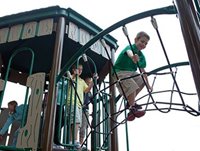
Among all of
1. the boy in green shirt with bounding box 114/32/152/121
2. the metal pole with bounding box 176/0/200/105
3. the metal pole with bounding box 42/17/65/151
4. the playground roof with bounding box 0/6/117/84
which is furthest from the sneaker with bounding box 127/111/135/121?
the playground roof with bounding box 0/6/117/84

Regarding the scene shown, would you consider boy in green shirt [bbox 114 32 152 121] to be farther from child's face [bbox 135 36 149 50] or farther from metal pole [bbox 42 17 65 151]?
metal pole [bbox 42 17 65 151]

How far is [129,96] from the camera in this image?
7.95 ft

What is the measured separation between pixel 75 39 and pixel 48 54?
934 mm

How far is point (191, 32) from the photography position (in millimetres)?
938

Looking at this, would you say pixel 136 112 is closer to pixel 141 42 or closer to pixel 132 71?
pixel 132 71

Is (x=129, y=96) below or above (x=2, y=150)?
above

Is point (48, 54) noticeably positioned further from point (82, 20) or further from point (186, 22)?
point (186, 22)

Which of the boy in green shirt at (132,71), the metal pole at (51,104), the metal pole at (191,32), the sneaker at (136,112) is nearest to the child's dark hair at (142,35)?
the boy in green shirt at (132,71)

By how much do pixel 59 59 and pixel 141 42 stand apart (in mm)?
1145

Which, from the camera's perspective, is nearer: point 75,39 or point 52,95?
point 52,95

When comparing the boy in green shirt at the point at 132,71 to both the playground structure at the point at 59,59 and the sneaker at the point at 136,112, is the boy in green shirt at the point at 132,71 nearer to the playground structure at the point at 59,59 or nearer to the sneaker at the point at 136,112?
the sneaker at the point at 136,112

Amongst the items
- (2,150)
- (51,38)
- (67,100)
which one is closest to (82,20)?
(51,38)

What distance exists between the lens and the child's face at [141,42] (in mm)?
2389

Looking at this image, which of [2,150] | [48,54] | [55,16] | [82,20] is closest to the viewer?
[2,150]
